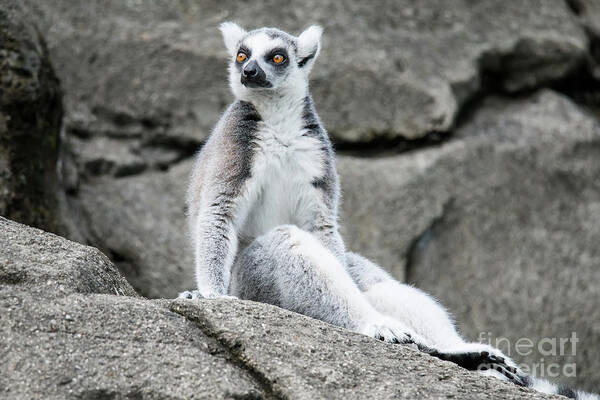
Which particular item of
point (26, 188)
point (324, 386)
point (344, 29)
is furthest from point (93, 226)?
point (324, 386)

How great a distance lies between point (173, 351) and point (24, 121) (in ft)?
13.8

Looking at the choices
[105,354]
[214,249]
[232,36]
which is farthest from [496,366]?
[232,36]

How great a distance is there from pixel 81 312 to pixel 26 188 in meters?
3.70

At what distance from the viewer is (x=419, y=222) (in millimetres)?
9516

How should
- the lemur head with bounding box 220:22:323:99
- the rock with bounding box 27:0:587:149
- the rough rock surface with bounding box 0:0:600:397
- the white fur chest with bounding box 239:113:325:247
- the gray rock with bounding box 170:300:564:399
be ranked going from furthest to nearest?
1. the rock with bounding box 27:0:587:149
2. the rough rock surface with bounding box 0:0:600:397
3. the lemur head with bounding box 220:22:323:99
4. the white fur chest with bounding box 239:113:325:247
5. the gray rock with bounding box 170:300:564:399

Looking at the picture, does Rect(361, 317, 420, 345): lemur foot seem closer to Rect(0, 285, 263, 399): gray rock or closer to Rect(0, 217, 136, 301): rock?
Rect(0, 285, 263, 399): gray rock

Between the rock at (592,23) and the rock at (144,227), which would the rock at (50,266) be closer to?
the rock at (144,227)

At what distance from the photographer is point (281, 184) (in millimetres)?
6145

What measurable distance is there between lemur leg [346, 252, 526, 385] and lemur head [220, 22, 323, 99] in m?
1.42

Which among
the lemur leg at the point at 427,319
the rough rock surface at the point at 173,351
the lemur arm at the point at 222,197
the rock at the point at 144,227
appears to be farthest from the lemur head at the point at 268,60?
the rock at the point at 144,227

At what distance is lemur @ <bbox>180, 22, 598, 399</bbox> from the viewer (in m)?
5.36

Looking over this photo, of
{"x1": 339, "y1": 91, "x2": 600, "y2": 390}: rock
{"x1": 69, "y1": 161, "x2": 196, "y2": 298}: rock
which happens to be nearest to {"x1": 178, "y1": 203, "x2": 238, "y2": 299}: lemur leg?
{"x1": 69, "y1": 161, "x2": 196, "y2": 298}: rock

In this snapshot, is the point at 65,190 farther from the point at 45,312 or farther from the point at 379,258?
the point at 45,312

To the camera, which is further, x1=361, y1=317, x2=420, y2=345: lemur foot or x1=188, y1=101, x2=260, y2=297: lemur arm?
x1=188, y1=101, x2=260, y2=297: lemur arm
